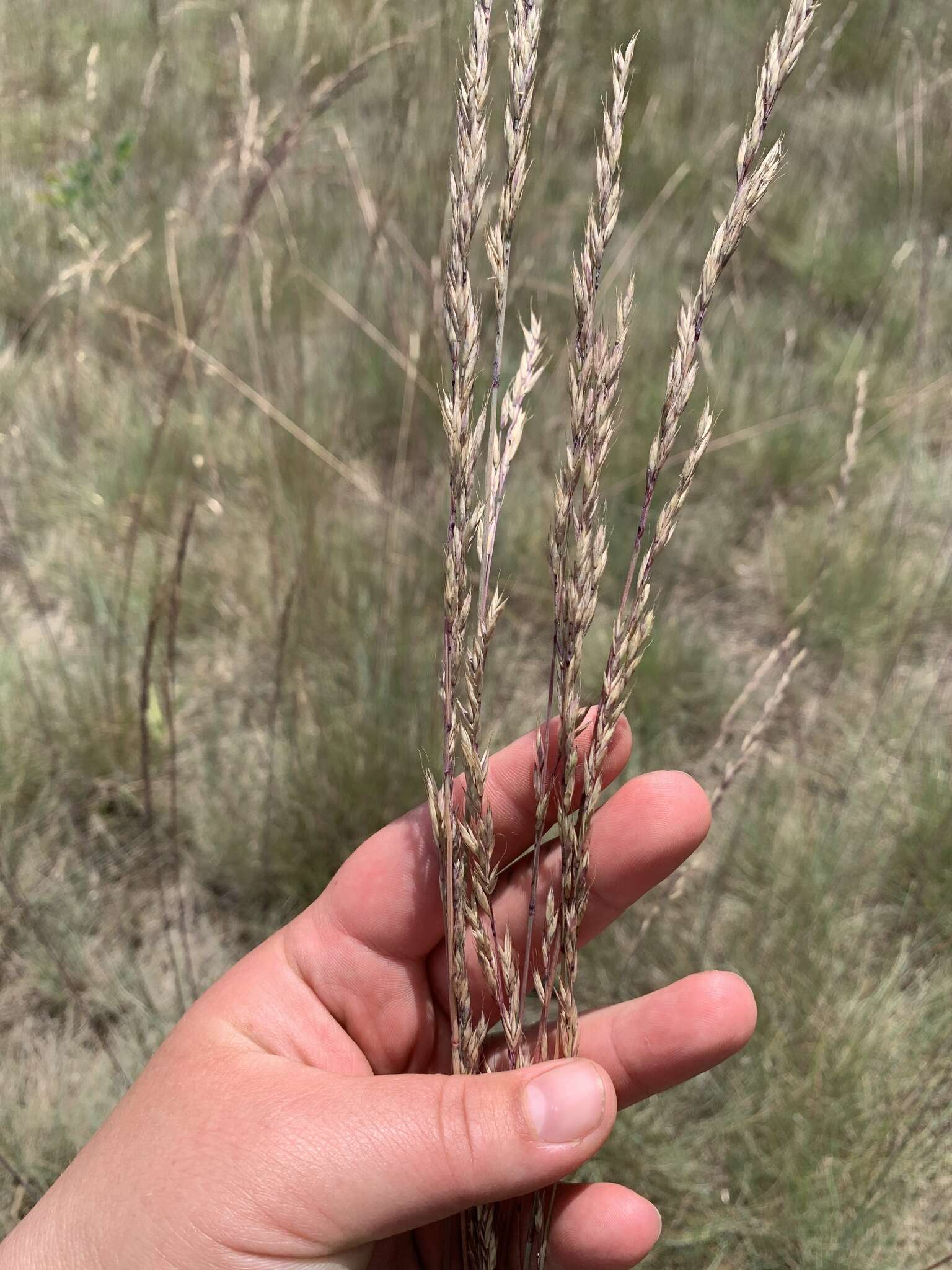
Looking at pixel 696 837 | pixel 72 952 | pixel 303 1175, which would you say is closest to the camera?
pixel 303 1175

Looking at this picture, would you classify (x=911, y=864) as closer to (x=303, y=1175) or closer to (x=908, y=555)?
(x=908, y=555)

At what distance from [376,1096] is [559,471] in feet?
2.29

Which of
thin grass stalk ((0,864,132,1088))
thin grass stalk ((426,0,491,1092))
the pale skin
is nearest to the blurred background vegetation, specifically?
thin grass stalk ((0,864,132,1088))

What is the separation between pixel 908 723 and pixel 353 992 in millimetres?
1519

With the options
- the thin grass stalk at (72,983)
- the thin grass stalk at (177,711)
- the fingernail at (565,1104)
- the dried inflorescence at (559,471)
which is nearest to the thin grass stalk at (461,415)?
the dried inflorescence at (559,471)

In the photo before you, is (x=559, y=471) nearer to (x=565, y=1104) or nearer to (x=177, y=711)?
(x=565, y=1104)

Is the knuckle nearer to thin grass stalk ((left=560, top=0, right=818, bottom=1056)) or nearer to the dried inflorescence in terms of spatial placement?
the dried inflorescence

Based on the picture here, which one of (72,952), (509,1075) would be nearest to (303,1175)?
(509,1075)

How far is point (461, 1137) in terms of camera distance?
90 centimetres

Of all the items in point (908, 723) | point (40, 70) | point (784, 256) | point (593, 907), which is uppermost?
point (40, 70)

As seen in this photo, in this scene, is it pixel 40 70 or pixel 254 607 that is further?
pixel 40 70

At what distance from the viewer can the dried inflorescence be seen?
2.42 feet

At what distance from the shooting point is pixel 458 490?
2.61ft

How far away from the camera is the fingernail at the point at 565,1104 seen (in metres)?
0.90
